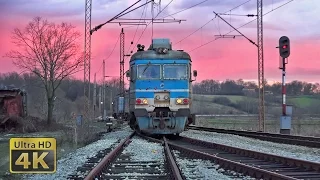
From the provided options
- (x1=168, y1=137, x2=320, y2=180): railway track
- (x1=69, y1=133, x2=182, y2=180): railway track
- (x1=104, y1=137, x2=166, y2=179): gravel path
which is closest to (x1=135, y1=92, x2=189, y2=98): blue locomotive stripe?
(x1=104, y1=137, x2=166, y2=179): gravel path

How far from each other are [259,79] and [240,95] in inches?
2872

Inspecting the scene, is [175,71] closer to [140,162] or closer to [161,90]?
[161,90]

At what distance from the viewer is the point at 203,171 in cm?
1213

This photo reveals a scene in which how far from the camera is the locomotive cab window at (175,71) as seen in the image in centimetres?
2447

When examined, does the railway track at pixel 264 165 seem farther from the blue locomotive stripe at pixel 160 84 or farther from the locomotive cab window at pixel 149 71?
the locomotive cab window at pixel 149 71

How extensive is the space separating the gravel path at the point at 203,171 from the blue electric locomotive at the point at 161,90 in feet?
30.0

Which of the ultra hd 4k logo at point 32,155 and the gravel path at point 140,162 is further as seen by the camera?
the gravel path at point 140,162

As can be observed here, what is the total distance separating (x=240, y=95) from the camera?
355ft

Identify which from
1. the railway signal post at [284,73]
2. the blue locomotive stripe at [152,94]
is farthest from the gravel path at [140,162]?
the railway signal post at [284,73]

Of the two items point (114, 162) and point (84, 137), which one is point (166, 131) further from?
point (114, 162)

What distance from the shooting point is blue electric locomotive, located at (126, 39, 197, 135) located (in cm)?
2391

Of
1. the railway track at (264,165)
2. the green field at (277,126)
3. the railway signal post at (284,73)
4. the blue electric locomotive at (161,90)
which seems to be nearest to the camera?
the railway track at (264,165)

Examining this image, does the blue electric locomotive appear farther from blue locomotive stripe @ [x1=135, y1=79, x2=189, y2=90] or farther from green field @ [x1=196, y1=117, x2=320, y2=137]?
green field @ [x1=196, y1=117, x2=320, y2=137]

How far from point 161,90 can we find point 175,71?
1304 mm
